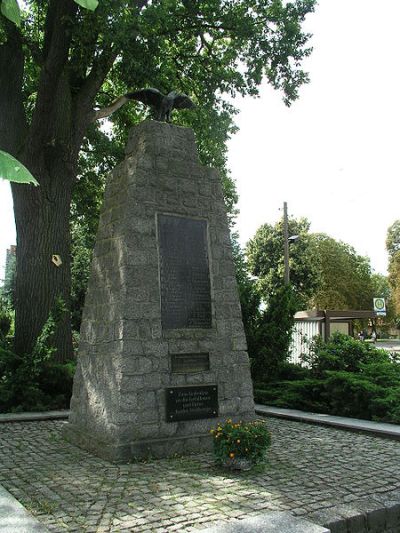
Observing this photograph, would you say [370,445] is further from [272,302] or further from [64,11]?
[64,11]

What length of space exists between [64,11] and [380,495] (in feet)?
38.6

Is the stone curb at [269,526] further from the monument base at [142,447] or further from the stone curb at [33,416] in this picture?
the stone curb at [33,416]

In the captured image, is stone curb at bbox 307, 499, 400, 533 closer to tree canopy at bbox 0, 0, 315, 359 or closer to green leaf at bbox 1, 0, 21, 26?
green leaf at bbox 1, 0, 21, 26

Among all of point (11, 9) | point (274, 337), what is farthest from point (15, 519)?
point (274, 337)

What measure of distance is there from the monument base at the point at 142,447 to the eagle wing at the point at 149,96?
4701 mm

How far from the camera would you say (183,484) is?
5.11 m

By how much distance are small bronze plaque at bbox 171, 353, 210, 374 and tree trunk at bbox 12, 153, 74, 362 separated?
17.1 feet

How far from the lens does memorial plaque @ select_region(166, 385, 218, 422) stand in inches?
257

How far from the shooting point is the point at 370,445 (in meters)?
6.97

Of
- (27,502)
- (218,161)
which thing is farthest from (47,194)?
(27,502)

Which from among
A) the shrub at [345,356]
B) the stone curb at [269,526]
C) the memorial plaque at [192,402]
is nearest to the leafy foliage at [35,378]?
the memorial plaque at [192,402]

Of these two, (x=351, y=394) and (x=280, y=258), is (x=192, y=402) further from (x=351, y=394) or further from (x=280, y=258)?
(x=280, y=258)

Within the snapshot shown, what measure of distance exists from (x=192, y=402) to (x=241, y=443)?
1.29m

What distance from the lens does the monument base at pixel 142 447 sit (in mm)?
6062
